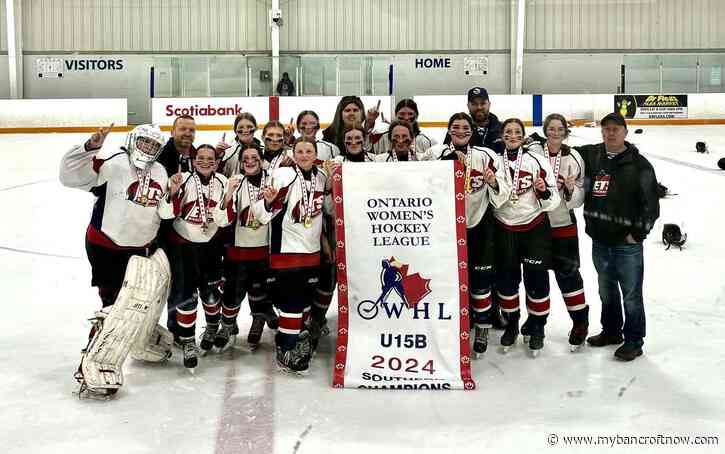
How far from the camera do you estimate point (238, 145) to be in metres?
4.27

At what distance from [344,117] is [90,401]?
1938mm

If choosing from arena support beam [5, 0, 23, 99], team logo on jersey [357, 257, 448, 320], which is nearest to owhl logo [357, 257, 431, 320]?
team logo on jersey [357, 257, 448, 320]

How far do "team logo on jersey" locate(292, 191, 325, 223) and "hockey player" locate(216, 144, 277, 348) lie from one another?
8.2 inches

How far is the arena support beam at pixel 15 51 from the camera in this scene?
1842cm

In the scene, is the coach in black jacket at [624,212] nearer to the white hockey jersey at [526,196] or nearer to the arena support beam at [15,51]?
the white hockey jersey at [526,196]

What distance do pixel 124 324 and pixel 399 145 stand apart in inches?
62.9

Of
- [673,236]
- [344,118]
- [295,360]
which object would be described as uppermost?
[344,118]

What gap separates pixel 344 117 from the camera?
4.30 meters

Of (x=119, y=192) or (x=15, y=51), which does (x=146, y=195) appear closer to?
(x=119, y=192)

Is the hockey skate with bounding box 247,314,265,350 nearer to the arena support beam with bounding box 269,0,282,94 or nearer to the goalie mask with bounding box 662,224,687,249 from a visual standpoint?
the goalie mask with bounding box 662,224,687,249

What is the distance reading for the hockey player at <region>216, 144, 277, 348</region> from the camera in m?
3.92

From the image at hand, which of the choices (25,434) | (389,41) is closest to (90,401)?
(25,434)

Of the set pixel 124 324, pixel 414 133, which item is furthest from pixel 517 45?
pixel 124 324

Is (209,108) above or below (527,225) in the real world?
above
